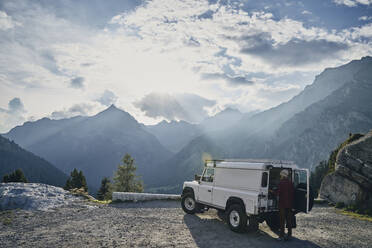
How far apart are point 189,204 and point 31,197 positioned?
939 centimetres

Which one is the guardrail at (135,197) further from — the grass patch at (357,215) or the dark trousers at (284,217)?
the grass patch at (357,215)

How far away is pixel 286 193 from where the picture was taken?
29.9 feet

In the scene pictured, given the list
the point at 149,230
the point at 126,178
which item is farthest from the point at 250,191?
the point at 126,178

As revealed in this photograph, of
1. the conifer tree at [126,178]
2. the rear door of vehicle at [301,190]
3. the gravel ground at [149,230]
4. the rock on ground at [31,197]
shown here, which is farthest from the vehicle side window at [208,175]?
the conifer tree at [126,178]

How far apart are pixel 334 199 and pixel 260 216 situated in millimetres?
12690

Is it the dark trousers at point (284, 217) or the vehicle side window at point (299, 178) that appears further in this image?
the vehicle side window at point (299, 178)

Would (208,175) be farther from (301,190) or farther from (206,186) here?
(301,190)

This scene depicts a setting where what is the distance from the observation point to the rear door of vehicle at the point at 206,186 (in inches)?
469

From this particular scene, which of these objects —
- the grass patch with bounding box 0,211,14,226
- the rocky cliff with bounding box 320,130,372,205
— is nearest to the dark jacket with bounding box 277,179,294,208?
the rocky cliff with bounding box 320,130,372,205

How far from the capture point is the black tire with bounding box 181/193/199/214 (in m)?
13.0

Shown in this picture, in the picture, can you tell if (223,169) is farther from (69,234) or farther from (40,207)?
(40,207)

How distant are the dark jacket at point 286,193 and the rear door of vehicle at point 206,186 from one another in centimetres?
362

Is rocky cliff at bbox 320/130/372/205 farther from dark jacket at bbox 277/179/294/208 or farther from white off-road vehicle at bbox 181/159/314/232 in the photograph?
dark jacket at bbox 277/179/294/208

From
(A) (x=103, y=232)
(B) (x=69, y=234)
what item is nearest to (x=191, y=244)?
(A) (x=103, y=232)
